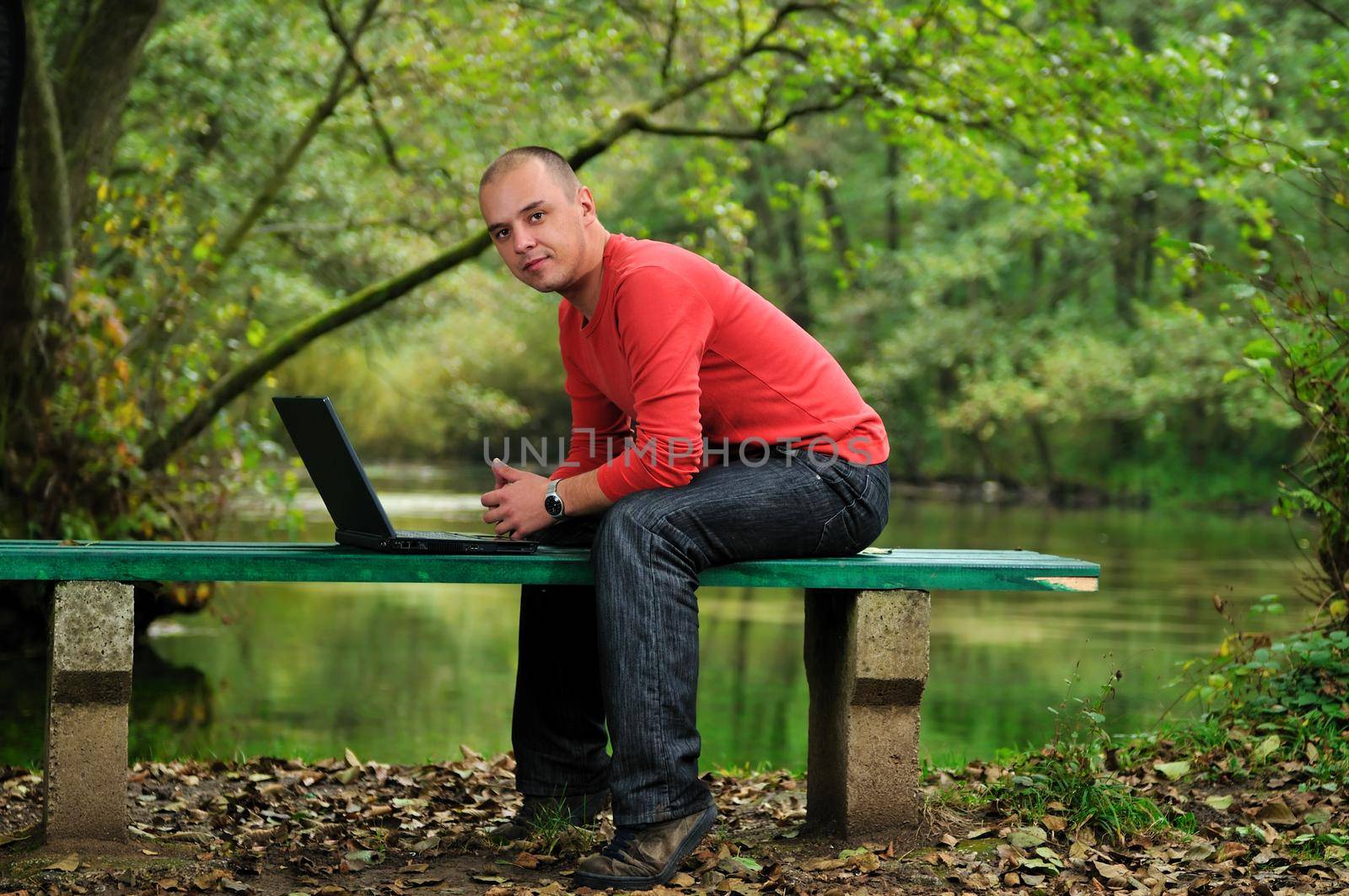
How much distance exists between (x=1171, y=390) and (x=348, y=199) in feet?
52.9

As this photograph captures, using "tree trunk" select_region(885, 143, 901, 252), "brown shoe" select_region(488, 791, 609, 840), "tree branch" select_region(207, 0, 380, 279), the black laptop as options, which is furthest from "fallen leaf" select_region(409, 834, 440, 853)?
"tree trunk" select_region(885, 143, 901, 252)

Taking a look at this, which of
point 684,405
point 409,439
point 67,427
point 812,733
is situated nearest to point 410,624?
point 67,427

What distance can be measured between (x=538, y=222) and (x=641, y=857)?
1.55 m

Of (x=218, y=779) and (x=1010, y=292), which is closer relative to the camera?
(x=218, y=779)

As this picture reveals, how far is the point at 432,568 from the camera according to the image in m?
3.57

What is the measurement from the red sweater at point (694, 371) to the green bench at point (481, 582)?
32cm

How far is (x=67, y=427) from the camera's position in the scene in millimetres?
8633

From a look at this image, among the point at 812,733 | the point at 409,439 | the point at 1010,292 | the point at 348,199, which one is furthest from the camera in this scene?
the point at 409,439

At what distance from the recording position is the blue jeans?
3445 millimetres

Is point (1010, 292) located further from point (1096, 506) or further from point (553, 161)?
point (553, 161)

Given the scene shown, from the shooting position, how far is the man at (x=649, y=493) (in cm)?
345

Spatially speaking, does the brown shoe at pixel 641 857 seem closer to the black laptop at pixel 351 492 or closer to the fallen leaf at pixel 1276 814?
the black laptop at pixel 351 492

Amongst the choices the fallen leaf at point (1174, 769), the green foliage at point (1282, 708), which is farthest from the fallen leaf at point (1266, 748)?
the fallen leaf at point (1174, 769)

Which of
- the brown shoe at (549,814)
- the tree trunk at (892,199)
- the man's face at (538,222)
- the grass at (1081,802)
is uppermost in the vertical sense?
the tree trunk at (892,199)
